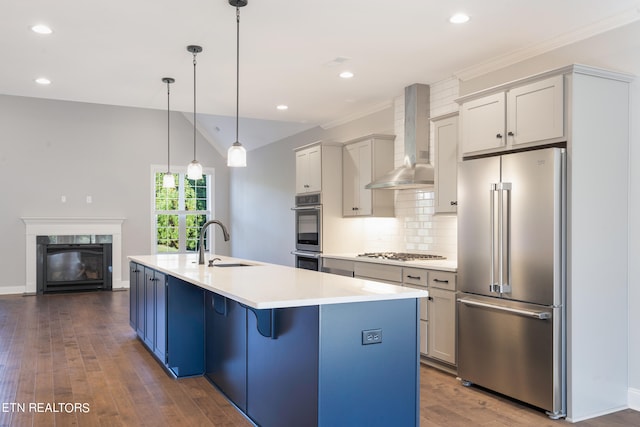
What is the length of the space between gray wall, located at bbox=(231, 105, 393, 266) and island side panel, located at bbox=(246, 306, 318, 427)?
4.35 meters

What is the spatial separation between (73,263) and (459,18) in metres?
7.87

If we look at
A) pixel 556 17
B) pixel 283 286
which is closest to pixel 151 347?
pixel 283 286

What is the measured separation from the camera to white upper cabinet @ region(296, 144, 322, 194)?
20.8ft

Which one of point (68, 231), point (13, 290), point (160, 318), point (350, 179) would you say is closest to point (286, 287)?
point (160, 318)

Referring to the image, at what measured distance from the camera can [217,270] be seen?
3.94 metres

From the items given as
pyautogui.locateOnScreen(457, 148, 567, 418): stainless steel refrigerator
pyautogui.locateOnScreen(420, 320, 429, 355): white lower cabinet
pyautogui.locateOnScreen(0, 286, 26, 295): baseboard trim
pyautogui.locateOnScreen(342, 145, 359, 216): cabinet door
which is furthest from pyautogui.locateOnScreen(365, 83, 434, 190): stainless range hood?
pyautogui.locateOnScreen(0, 286, 26, 295): baseboard trim

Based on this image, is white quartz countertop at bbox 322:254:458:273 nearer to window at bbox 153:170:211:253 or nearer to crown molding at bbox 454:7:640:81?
crown molding at bbox 454:7:640:81

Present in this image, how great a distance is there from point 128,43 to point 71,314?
4.17 metres

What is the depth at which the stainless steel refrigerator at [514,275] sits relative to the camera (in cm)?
332

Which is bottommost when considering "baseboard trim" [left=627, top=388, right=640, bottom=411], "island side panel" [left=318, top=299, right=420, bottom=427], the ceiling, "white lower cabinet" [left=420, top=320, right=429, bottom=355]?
"baseboard trim" [left=627, top=388, right=640, bottom=411]

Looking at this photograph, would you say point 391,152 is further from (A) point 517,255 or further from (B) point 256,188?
(B) point 256,188

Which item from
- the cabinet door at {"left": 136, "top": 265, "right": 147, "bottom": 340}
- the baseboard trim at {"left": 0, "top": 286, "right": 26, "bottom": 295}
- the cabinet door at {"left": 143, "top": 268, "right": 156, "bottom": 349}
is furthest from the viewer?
the baseboard trim at {"left": 0, "top": 286, "right": 26, "bottom": 295}

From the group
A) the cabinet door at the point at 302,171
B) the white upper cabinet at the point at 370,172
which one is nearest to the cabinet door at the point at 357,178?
the white upper cabinet at the point at 370,172

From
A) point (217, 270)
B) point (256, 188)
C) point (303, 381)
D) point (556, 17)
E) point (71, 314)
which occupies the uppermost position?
point (556, 17)
